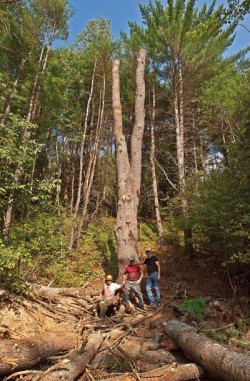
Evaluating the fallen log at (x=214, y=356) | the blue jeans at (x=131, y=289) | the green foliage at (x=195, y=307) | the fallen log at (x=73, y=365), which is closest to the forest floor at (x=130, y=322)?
the green foliage at (x=195, y=307)

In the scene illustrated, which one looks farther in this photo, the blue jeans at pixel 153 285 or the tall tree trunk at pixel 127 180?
the tall tree trunk at pixel 127 180

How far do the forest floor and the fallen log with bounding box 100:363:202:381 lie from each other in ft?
0.29

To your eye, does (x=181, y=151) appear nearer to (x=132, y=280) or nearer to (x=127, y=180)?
(x=127, y=180)

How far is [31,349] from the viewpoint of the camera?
4.23 meters

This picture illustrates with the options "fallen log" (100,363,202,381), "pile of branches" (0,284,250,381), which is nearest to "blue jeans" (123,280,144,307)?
"pile of branches" (0,284,250,381)

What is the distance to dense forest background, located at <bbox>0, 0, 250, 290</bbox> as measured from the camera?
23.4ft

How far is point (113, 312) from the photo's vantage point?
294 inches

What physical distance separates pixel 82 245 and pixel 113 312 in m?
5.70

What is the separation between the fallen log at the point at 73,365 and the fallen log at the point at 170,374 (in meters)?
0.43

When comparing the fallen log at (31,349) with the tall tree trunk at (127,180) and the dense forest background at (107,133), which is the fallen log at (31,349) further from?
the tall tree trunk at (127,180)

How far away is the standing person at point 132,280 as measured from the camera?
24.8 feet

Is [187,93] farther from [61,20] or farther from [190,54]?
[61,20]

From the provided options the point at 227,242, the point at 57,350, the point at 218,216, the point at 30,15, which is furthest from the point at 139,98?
the point at 57,350

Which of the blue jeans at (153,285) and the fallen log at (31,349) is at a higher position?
the blue jeans at (153,285)
